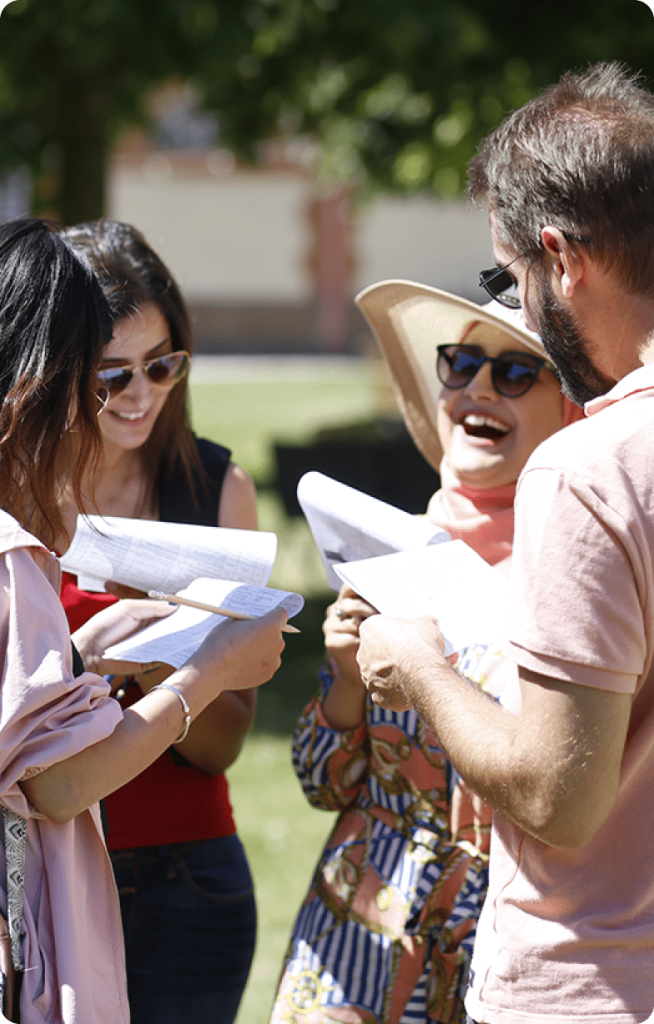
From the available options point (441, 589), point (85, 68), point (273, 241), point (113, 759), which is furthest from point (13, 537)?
point (273, 241)

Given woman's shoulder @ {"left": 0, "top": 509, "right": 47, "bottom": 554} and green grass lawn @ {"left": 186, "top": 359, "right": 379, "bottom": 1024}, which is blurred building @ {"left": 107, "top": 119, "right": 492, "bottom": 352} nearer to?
green grass lawn @ {"left": 186, "top": 359, "right": 379, "bottom": 1024}

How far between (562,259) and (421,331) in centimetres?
93

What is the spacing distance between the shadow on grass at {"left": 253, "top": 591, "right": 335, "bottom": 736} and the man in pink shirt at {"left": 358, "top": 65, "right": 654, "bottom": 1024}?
4067mm

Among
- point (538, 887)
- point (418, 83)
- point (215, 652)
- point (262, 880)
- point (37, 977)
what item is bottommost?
point (262, 880)

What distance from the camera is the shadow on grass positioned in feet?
18.6

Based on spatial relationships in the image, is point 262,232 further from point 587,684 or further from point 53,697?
point 587,684

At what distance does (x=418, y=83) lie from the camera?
23.1 ft

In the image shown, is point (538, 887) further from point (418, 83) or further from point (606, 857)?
point (418, 83)

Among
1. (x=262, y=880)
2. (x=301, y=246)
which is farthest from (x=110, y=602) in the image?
(x=301, y=246)

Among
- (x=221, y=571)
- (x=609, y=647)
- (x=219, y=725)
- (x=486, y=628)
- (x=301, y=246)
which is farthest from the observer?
(x=301, y=246)

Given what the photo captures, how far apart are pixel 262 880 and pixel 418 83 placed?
510 cm

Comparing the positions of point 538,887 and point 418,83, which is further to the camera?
point 418,83

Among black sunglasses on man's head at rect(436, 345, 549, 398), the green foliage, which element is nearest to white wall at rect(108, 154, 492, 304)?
the green foliage

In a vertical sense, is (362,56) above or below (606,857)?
above
